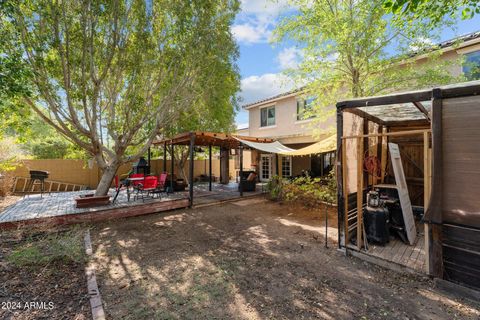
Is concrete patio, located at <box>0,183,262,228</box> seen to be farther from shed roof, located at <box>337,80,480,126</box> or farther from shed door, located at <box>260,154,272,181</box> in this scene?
shed door, located at <box>260,154,272,181</box>

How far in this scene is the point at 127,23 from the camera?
757 centimetres

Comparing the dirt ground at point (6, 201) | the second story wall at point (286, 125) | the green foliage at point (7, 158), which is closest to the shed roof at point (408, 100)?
the second story wall at point (286, 125)

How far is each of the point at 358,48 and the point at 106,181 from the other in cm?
1011

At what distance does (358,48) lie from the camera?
752cm

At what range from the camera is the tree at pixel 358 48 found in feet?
23.3

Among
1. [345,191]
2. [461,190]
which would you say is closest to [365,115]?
[345,191]

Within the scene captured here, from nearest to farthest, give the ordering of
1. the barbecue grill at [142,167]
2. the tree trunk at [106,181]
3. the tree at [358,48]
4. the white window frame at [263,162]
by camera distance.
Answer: the tree at [358,48]
the tree trunk at [106,181]
the barbecue grill at [142,167]
the white window frame at [263,162]

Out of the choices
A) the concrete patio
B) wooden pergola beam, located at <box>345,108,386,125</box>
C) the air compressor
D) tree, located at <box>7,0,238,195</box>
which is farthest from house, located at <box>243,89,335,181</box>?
the air compressor

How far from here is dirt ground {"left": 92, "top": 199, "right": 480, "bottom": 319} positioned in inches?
113

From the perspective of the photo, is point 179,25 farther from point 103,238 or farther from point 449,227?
point 449,227

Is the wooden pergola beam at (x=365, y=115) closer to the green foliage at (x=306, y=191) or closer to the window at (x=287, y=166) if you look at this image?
the green foliage at (x=306, y=191)

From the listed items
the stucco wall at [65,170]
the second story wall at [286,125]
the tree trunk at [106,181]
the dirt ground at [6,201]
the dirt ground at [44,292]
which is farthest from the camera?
the second story wall at [286,125]

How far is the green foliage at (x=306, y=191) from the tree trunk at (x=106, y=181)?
6.71 m

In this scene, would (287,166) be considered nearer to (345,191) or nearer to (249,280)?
(345,191)
